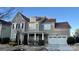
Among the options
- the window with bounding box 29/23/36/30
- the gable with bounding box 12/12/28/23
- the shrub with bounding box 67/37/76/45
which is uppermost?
the gable with bounding box 12/12/28/23

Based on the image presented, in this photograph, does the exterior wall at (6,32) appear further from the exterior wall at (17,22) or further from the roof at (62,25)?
the roof at (62,25)

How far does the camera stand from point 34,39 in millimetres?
2875

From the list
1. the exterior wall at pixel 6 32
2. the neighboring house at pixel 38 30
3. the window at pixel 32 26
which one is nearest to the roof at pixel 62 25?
the neighboring house at pixel 38 30

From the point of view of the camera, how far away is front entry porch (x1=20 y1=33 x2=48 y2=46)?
286 centimetres

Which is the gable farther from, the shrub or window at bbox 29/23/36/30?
the shrub

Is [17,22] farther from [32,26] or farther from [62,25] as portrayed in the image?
[62,25]

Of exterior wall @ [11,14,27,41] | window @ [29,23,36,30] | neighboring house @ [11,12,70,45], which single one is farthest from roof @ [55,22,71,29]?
exterior wall @ [11,14,27,41]

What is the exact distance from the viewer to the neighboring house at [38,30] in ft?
9.38

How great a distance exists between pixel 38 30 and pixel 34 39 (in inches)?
5.8
